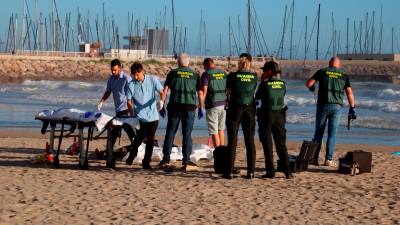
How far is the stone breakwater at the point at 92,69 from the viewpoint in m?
74.4

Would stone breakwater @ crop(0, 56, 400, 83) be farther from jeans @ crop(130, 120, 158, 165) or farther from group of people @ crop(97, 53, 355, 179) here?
jeans @ crop(130, 120, 158, 165)

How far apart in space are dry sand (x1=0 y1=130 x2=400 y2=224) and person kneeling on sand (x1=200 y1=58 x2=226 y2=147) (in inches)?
26.7

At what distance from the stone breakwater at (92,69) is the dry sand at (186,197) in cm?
5968

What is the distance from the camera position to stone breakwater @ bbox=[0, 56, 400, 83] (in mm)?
74356

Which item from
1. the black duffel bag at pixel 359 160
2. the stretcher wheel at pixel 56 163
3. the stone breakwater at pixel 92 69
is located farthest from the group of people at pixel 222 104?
the stone breakwater at pixel 92 69

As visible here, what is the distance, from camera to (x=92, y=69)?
80.4m

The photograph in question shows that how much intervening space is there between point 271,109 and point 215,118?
1.66 m

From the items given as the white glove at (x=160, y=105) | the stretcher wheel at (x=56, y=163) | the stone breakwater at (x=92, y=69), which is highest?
the white glove at (x=160, y=105)

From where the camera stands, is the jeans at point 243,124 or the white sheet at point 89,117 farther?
the white sheet at point 89,117

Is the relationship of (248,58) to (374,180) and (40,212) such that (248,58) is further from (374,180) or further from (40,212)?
(40,212)

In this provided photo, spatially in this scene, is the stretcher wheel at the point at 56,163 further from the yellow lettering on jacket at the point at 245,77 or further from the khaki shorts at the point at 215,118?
the yellow lettering on jacket at the point at 245,77

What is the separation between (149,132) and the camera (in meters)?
10.8

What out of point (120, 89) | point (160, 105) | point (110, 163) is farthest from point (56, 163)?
point (160, 105)

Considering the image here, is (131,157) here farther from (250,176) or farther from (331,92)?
(331,92)
